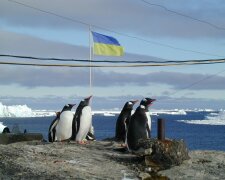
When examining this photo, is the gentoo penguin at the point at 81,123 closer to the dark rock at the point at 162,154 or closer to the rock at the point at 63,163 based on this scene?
the rock at the point at 63,163

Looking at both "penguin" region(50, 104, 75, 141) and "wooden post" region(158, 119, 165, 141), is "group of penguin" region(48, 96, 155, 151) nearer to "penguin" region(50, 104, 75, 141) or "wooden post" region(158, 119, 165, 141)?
"penguin" region(50, 104, 75, 141)

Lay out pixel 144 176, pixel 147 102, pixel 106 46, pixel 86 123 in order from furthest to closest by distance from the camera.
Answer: pixel 106 46 < pixel 86 123 < pixel 147 102 < pixel 144 176

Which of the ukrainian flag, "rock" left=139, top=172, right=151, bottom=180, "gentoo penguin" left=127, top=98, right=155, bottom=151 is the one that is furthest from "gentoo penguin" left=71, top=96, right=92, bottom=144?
"rock" left=139, top=172, right=151, bottom=180

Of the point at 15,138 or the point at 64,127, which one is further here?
the point at 15,138

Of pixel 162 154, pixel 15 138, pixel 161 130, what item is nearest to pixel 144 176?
pixel 162 154

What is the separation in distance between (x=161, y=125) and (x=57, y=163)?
331cm

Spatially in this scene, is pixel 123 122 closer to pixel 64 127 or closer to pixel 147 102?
pixel 147 102

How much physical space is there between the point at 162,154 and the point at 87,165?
1915 millimetres

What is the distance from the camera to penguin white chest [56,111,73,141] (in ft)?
61.5

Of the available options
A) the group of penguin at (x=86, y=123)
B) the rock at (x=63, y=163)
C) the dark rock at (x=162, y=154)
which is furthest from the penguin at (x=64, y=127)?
the dark rock at (x=162, y=154)

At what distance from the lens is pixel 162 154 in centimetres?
1235

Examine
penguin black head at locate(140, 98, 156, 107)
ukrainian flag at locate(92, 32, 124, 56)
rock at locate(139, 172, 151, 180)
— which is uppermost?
ukrainian flag at locate(92, 32, 124, 56)

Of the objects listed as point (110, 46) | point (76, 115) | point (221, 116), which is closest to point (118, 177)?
point (76, 115)

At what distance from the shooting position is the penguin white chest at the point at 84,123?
17828 millimetres
